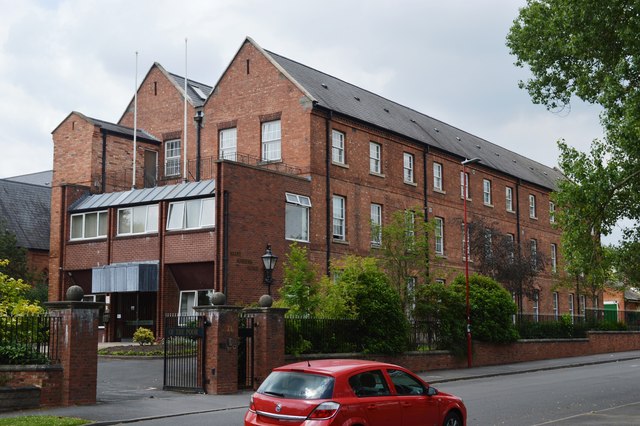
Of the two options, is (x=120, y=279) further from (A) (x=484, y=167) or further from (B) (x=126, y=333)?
(A) (x=484, y=167)

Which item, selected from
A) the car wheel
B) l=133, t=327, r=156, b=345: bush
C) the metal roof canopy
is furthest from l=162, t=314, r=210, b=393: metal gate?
the metal roof canopy

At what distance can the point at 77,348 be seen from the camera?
18.2 meters

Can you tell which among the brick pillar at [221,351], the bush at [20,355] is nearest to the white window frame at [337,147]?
the brick pillar at [221,351]

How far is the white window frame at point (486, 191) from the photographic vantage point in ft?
157

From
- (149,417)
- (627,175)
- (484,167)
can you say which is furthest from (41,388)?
(484,167)

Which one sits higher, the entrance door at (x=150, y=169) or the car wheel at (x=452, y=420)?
the entrance door at (x=150, y=169)

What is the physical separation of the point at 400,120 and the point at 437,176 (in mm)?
3685

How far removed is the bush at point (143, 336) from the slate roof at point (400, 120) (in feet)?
39.8

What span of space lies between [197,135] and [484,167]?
59.1 ft

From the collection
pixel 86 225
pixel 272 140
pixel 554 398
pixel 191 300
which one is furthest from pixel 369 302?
pixel 86 225

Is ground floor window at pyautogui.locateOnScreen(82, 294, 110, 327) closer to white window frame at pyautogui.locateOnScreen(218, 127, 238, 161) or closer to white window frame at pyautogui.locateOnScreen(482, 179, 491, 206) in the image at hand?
white window frame at pyautogui.locateOnScreen(218, 127, 238, 161)

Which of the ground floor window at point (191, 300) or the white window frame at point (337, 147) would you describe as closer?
the ground floor window at point (191, 300)

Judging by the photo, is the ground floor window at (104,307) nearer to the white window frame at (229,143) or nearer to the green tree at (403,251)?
the white window frame at (229,143)

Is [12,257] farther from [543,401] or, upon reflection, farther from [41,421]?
[543,401]
